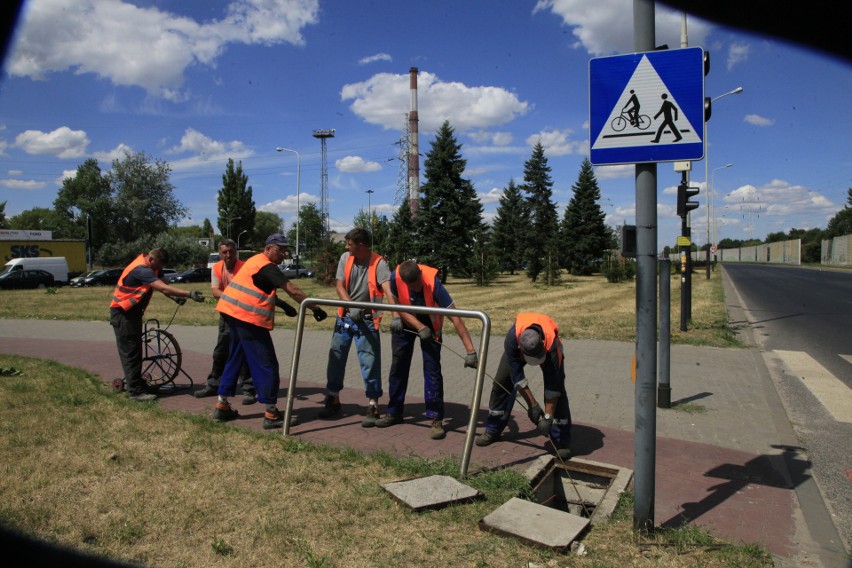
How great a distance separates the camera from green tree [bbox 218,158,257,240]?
79250mm

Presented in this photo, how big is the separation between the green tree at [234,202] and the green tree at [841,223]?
87.4 m

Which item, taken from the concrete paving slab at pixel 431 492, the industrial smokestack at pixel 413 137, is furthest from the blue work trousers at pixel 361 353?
the industrial smokestack at pixel 413 137

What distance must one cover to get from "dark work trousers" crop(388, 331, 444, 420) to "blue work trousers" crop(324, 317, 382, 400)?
0.53 ft

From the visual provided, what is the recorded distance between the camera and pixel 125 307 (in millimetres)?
6484

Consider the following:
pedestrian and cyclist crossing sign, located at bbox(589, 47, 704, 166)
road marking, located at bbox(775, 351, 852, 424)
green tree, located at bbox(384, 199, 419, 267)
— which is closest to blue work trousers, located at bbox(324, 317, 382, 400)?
pedestrian and cyclist crossing sign, located at bbox(589, 47, 704, 166)

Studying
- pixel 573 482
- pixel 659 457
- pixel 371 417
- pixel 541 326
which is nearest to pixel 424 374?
pixel 371 417

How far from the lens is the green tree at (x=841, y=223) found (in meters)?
89.2

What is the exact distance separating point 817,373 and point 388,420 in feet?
24.0

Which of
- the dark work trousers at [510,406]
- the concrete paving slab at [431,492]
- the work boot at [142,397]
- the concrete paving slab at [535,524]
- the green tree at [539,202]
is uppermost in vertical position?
the green tree at [539,202]

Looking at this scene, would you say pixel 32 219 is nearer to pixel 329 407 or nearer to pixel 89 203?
pixel 89 203

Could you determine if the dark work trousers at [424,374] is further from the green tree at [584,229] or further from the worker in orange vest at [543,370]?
the green tree at [584,229]

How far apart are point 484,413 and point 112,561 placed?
3.97m

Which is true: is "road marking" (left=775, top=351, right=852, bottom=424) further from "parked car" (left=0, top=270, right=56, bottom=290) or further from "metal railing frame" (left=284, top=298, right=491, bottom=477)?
"parked car" (left=0, top=270, right=56, bottom=290)

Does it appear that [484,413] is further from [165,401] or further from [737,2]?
[737,2]
